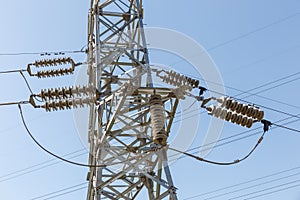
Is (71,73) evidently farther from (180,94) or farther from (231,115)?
(231,115)

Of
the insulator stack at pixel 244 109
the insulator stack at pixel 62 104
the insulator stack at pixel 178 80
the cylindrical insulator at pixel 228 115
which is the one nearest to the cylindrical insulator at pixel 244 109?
A: the insulator stack at pixel 244 109

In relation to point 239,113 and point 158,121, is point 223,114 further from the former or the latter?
point 158,121

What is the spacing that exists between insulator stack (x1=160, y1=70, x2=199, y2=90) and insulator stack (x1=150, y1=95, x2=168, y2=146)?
2.30ft

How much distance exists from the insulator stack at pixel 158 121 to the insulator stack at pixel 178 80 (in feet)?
2.30

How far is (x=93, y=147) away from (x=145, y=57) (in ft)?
10.8

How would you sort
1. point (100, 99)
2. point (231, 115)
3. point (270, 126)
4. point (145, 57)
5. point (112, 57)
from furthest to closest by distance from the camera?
point (145, 57) → point (112, 57) → point (100, 99) → point (270, 126) → point (231, 115)

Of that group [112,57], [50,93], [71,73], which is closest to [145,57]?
[112,57]

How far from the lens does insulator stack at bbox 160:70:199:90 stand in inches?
336

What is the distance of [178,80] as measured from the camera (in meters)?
8.67

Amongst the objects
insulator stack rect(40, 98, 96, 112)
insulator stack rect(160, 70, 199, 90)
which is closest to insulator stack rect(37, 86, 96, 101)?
insulator stack rect(40, 98, 96, 112)

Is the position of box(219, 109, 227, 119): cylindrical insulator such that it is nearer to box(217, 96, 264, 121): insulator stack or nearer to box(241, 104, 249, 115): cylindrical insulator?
box(217, 96, 264, 121): insulator stack

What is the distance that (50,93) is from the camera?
8.23m

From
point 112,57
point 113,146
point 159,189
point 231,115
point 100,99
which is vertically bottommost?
point 159,189

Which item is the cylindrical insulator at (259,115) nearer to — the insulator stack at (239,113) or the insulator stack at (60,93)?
the insulator stack at (239,113)
